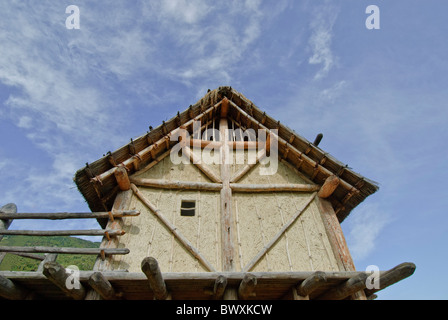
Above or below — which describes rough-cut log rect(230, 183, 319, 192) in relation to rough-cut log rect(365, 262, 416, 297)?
above

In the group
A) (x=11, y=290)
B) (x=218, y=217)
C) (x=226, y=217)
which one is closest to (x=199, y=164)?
(x=218, y=217)

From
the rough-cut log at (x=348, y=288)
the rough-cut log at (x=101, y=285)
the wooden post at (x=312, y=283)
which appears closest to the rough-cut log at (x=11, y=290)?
the rough-cut log at (x=101, y=285)

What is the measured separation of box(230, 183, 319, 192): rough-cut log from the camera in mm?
7629

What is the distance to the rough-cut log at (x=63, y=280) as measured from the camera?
4461 mm

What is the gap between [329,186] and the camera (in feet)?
24.6

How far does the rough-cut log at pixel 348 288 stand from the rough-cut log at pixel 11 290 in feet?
18.8

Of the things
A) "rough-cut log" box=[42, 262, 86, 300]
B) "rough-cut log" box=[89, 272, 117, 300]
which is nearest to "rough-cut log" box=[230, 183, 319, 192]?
"rough-cut log" box=[89, 272, 117, 300]

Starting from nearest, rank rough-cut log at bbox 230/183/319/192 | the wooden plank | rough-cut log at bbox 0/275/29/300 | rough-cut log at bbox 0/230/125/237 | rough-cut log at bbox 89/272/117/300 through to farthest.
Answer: rough-cut log at bbox 89/272/117/300
rough-cut log at bbox 0/275/29/300
rough-cut log at bbox 0/230/125/237
the wooden plank
rough-cut log at bbox 230/183/319/192

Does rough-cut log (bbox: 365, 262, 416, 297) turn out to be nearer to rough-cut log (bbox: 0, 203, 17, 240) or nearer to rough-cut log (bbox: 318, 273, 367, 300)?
rough-cut log (bbox: 318, 273, 367, 300)

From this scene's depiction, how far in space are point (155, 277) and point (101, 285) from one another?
0.99 metres

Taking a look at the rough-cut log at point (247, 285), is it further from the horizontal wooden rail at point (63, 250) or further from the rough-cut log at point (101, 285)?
the horizontal wooden rail at point (63, 250)

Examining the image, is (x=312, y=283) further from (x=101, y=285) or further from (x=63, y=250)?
(x=63, y=250)

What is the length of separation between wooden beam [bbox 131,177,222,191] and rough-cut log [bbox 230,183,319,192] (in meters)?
0.49

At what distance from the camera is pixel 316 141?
27.9 feet
